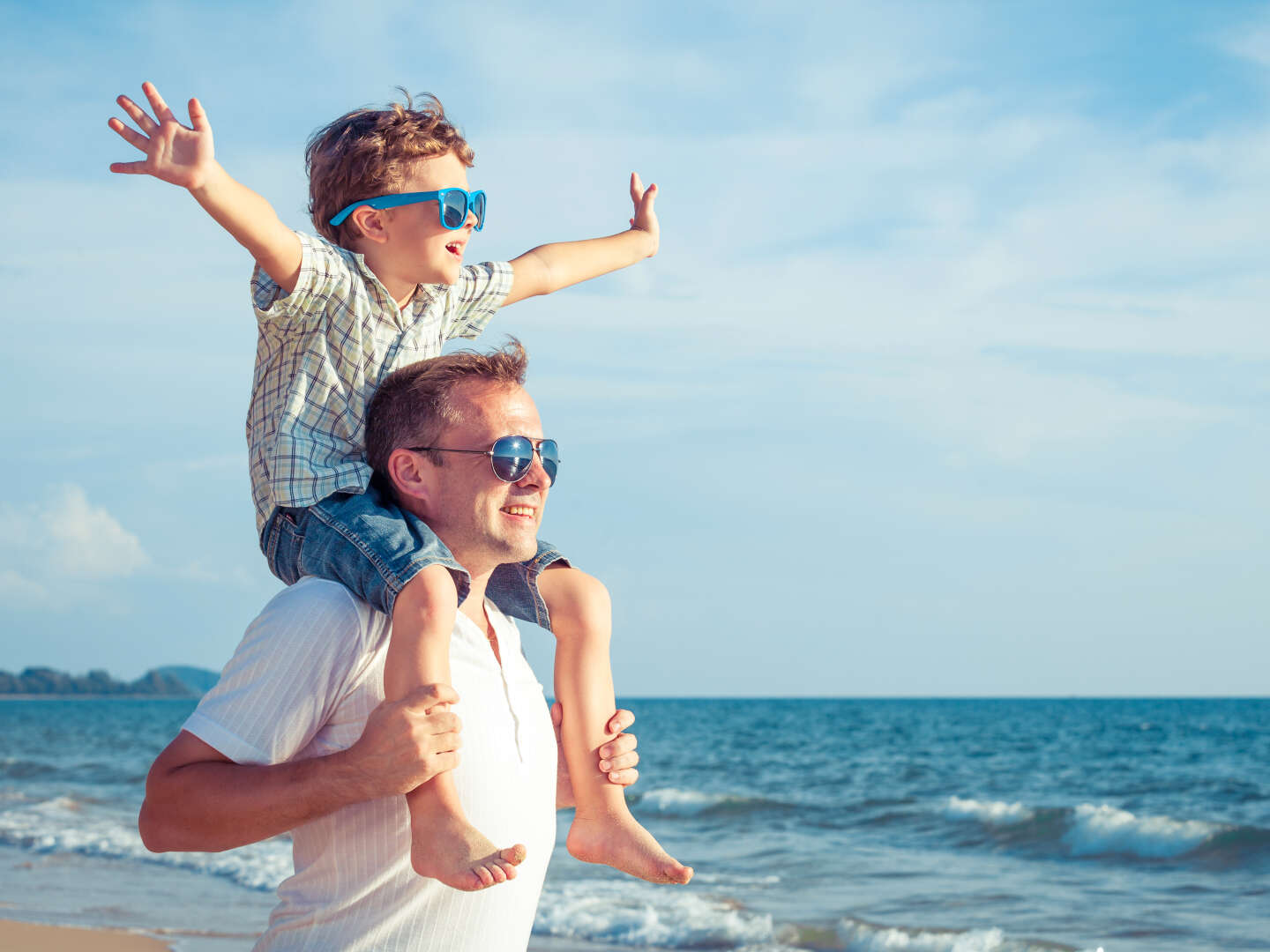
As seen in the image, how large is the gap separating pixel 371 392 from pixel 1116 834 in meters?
14.6

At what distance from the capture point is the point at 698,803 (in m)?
18.8

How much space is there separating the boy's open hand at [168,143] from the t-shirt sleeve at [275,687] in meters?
0.80

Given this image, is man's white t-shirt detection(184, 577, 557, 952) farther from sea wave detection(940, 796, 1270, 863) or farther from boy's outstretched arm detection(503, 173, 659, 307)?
sea wave detection(940, 796, 1270, 863)

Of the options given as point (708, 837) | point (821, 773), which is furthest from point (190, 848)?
point (821, 773)

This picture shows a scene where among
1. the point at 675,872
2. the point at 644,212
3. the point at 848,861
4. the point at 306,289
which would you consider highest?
the point at 644,212

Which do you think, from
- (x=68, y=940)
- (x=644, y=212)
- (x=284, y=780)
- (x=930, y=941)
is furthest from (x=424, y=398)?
(x=930, y=941)

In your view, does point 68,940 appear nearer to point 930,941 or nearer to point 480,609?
point 930,941

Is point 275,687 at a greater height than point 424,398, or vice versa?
point 424,398

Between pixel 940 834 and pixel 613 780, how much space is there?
46.2ft

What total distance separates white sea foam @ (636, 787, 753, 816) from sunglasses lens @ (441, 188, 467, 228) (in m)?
15.9

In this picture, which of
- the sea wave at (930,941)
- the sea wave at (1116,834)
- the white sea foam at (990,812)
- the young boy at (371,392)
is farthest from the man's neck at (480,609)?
the white sea foam at (990,812)

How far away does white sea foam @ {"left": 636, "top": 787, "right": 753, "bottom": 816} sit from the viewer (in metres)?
18.1

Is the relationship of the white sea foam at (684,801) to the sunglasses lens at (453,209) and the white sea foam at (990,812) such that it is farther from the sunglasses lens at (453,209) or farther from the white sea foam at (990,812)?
the sunglasses lens at (453,209)

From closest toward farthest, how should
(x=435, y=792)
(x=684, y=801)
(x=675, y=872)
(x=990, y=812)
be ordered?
1. (x=435, y=792)
2. (x=675, y=872)
3. (x=990, y=812)
4. (x=684, y=801)
